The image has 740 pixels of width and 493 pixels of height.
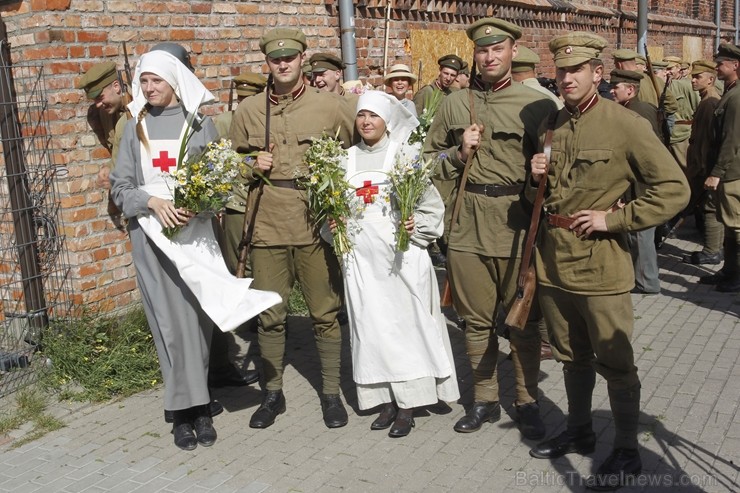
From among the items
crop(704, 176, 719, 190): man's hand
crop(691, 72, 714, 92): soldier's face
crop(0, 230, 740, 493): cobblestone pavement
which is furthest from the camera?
crop(691, 72, 714, 92): soldier's face

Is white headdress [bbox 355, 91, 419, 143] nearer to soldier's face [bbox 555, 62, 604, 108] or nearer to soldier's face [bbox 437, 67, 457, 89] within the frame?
soldier's face [bbox 555, 62, 604, 108]

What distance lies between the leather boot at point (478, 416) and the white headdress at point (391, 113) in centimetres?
161

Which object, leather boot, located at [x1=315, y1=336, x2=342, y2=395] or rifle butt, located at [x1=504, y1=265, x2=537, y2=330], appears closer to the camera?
rifle butt, located at [x1=504, y1=265, x2=537, y2=330]

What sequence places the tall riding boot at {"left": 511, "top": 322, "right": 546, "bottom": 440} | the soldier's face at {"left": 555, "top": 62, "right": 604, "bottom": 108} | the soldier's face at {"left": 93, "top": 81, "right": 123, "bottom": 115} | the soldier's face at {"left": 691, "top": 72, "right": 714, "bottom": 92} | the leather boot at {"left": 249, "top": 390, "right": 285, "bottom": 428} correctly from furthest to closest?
the soldier's face at {"left": 691, "top": 72, "right": 714, "bottom": 92} → the soldier's face at {"left": 93, "top": 81, "right": 123, "bottom": 115} → the leather boot at {"left": 249, "top": 390, "right": 285, "bottom": 428} → the tall riding boot at {"left": 511, "top": 322, "right": 546, "bottom": 440} → the soldier's face at {"left": 555, "top": 62, "right": 604, "bottom": 108}

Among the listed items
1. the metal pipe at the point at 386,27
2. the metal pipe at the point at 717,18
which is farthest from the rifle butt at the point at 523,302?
the metal pipe at the point at 717,18

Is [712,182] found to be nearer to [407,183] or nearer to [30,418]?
[407,183]

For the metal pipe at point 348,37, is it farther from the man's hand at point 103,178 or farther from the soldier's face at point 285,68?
the soldier's face at point 285,68

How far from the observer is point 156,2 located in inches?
268

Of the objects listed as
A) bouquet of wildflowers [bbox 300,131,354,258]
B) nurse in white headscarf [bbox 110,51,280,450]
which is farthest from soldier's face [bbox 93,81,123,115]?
bouquet of wildflowers [bbox 300,131,354,258]

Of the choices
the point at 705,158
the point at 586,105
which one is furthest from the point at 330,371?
the point at 705,158

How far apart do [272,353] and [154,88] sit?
1.72 m

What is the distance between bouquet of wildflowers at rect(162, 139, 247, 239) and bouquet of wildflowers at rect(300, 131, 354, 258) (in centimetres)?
41

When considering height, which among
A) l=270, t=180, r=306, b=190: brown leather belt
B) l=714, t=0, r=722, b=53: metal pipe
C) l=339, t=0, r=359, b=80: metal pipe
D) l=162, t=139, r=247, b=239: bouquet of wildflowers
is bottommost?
l=270, t=180, r=306, b=190: brown leather belt

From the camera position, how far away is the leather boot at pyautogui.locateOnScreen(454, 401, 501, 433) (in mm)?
4973
